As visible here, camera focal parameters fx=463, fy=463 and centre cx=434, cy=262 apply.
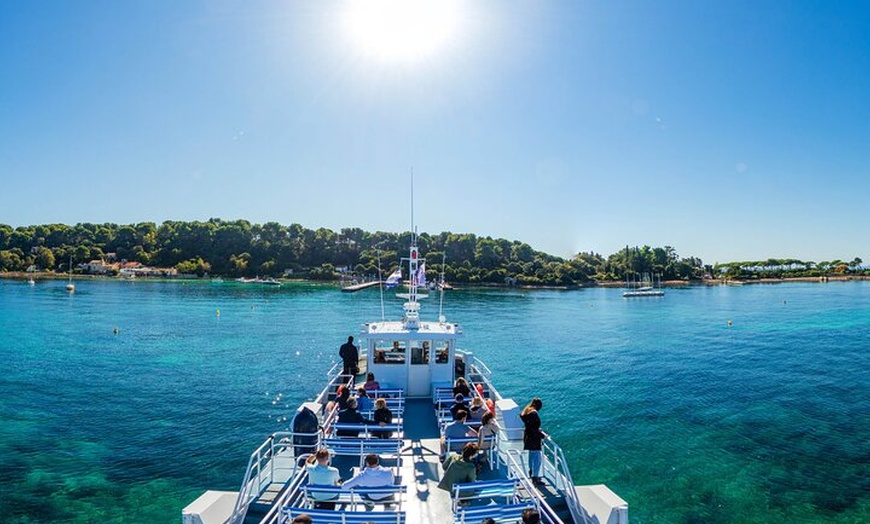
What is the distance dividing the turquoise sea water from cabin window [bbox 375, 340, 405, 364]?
733 centimetres

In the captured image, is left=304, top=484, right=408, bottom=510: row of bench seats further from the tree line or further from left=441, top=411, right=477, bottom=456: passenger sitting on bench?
the tree line

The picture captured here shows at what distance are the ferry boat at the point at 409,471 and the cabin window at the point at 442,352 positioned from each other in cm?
4

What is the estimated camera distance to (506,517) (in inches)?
289

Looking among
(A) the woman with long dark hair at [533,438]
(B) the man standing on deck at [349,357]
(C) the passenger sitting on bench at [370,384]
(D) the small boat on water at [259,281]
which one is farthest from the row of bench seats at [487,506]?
(D) the small boat on water at [259,281]

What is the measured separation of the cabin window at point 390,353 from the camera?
16.3m

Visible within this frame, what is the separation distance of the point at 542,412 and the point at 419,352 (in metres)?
12.3

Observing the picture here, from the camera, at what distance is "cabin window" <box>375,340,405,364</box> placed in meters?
16.3

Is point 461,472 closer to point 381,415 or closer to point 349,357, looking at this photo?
point 381,415

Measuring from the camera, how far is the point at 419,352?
53.6ft

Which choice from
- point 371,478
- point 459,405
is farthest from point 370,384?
point 371,478

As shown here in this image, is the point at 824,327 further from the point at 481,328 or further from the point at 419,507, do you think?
the point at 419,507

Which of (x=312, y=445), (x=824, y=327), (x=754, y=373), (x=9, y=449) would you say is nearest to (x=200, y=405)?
(x=9, y=449)

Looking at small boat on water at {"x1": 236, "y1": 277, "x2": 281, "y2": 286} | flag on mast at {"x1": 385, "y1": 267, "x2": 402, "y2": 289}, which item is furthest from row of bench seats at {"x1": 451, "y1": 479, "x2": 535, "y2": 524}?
small boat on water at {"x1": 236, "y1": 277, "x2": 281, "y2": 286}

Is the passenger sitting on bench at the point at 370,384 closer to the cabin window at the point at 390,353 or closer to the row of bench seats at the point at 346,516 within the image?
the cabin window at the point at 390,353
